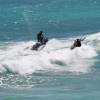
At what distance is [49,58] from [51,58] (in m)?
0.10

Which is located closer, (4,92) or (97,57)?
(4,92)

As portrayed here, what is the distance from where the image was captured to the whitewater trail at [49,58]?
26.6 metres

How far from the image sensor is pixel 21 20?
55438 millimetres

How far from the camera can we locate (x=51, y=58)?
95.9 ft

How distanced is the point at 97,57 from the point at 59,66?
9.73 ft

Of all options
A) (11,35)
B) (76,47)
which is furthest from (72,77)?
(11,35)

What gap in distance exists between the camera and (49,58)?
2925cm

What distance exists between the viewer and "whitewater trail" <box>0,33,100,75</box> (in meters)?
26.6

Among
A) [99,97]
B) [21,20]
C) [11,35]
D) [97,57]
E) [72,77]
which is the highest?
[21,20]

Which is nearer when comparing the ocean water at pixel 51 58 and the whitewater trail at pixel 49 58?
the ocean water at pixel 51 58

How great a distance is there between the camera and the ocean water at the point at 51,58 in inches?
864

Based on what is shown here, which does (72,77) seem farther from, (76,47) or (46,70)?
(76,47)

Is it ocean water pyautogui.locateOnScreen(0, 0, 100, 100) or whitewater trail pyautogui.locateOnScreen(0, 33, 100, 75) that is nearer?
ocean water pyautogui.locateOnScreen(0, 0, 100, 100)

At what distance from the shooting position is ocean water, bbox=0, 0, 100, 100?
2194 cm
